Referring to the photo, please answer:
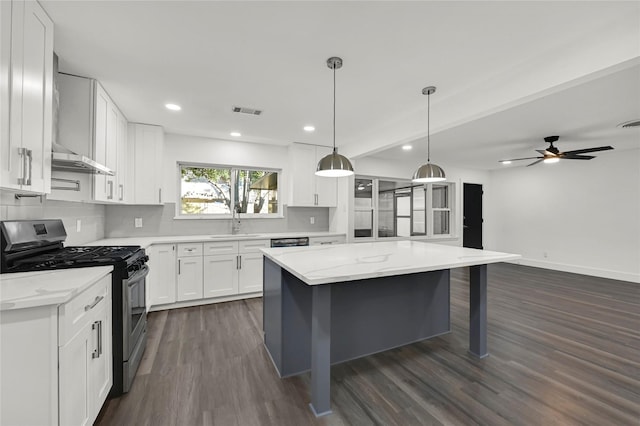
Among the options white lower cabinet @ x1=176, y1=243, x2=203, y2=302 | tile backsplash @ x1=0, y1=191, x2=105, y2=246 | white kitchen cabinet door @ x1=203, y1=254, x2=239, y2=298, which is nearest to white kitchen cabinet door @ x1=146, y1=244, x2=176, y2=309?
white lower cabinet @ x1=176, y1=243, x2=203, y2=302

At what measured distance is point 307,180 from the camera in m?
4.82

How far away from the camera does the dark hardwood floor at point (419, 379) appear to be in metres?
1.73

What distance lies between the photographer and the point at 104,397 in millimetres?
1741

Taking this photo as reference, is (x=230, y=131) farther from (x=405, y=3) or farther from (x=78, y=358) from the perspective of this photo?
(x=78, y=358)

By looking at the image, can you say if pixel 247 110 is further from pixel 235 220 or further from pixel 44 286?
pixel 44 286

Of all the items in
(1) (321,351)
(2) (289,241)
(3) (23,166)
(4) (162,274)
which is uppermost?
(3) (23,166)

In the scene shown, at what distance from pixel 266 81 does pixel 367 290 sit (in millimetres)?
2150

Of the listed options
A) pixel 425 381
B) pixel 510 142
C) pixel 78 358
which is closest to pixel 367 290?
pixel 425 381

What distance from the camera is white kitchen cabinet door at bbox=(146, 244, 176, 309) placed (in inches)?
136

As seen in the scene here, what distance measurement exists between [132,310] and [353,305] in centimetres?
171

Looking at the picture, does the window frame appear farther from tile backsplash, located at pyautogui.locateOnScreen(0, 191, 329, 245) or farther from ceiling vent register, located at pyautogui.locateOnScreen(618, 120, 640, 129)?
ceiling vent register, located at pyautogui.locateOnScreen(618, 120, 640, 129)

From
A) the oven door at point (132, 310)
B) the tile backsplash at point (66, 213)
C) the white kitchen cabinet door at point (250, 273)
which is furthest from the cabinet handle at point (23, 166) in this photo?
the white kitchen cabinet door at point (250, 273)

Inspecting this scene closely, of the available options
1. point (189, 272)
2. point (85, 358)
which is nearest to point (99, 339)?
point (85, 358)

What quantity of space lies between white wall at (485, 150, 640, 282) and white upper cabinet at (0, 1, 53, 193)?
26.1 ft
